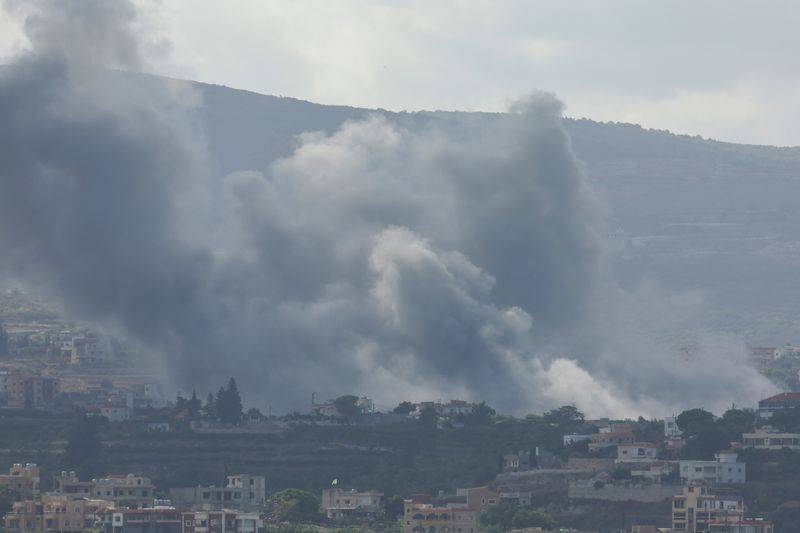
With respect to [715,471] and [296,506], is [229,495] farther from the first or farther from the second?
[715,471]

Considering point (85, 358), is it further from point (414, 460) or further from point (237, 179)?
point (414, 460)

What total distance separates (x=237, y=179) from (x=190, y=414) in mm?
30542

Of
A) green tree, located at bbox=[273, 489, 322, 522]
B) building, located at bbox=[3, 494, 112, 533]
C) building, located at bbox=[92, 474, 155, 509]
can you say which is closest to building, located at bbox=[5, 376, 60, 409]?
building, located at bbox=[92, 474, 155, 509]

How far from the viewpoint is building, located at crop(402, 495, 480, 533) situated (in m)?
90.8

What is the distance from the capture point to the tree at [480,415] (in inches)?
4439

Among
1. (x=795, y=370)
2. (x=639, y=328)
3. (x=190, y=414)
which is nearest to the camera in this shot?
(x=190, y=414)

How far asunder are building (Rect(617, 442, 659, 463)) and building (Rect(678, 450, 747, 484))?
280 cm

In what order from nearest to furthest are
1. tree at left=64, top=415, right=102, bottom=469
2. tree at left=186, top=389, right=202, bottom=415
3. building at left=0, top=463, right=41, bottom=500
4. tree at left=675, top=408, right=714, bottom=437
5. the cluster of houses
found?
the cluster of houses
building at left=0, top=463, right=41, bottom=500
tree at left=675, top=408, right=714, bottom=437
tree at left=64, top=415, right=102, bottom=469
tree at left=186, top=389, right=202, bottom=415

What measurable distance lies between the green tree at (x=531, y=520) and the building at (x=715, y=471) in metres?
6.68

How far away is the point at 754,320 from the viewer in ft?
633

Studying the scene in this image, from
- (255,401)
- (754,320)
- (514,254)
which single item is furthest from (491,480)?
(754,320)

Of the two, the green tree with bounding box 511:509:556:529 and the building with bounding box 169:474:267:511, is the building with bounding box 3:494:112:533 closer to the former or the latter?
the building with bounding box 169:474:267:511

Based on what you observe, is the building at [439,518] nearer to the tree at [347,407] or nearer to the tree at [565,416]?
the tree at [565,416]

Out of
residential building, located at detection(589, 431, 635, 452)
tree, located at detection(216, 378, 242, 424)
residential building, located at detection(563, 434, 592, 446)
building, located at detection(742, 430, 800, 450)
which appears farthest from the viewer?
tree, located at detection(216, 378, 242, 424)
